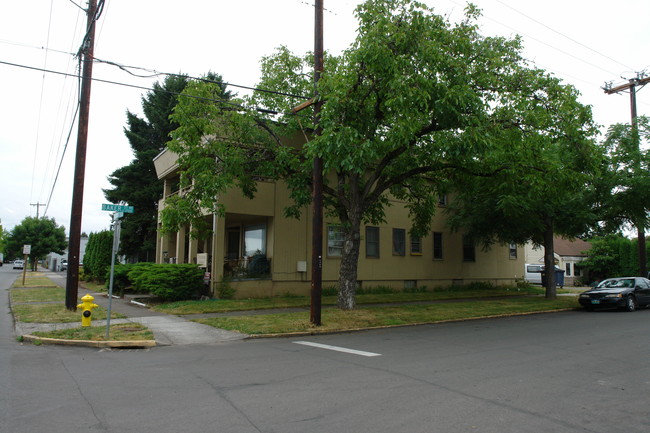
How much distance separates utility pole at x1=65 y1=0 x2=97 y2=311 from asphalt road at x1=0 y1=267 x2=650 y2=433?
3507 mm

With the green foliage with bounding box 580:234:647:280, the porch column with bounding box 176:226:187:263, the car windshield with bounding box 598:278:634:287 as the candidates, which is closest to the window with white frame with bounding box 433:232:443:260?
the car windshield with bounding box 598:278:634:287

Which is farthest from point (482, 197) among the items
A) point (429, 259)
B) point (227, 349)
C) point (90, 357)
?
point (90, 357)

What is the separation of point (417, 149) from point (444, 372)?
8654mm

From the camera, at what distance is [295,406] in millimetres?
5344

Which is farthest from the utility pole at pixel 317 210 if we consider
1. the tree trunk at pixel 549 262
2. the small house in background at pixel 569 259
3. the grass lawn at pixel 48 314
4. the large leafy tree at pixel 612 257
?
the small house in background at pixel 569 259

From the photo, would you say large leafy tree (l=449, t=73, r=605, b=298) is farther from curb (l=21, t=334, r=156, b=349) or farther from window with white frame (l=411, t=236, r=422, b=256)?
curb (l=21, t=334, r=156, b=349)

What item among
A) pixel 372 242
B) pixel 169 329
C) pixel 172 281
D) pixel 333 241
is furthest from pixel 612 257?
pixel 169 329

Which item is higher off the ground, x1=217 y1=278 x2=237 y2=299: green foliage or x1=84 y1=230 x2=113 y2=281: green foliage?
x1=84 y1=230 x2=113 y2=281: green foliage

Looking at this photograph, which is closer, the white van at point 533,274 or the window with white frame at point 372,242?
the window with white frame at point 372,242

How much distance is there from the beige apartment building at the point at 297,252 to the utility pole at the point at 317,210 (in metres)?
6.46

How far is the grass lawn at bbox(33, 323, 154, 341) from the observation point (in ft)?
32.9

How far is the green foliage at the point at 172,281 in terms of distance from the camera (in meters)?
16.7

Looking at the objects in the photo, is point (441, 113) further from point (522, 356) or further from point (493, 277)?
point (493, 277)

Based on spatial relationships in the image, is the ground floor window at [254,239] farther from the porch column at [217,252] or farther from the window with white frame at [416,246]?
the window with white frame at [416,246]
